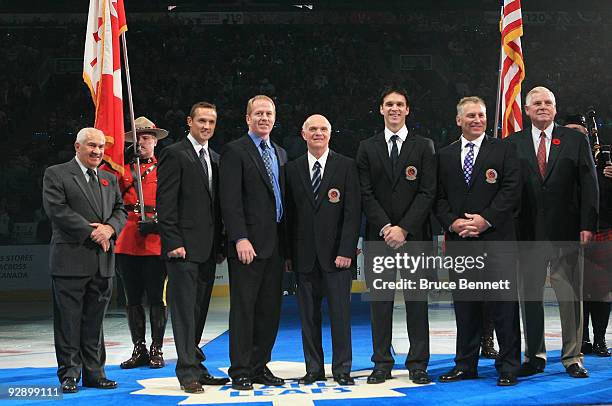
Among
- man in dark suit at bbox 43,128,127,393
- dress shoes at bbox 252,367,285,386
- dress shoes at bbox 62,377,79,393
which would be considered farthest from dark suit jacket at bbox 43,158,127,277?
dress shoes at bbox 252,367,285,386

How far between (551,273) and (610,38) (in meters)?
20.8

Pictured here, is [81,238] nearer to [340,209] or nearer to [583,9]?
[340,209]

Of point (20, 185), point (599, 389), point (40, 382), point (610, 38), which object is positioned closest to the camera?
point (599, 389)

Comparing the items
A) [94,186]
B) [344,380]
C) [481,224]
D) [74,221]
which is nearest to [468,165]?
[481,224]

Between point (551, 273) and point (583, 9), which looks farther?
point (583, 9)

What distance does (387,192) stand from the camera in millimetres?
5801

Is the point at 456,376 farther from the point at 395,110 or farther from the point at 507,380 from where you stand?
the point at 395,110

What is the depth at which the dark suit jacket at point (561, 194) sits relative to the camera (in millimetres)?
5871

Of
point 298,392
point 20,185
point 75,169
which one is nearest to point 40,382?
point 75,169

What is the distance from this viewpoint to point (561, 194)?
19.3ft

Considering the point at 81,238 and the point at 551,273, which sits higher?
the point at 81,238

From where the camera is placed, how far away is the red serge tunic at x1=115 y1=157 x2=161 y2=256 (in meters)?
6.82

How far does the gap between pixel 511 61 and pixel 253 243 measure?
11.5 feet

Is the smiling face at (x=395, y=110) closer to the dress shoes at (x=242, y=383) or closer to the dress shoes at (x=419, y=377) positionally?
the dress shoes at (x=419, y=377)
